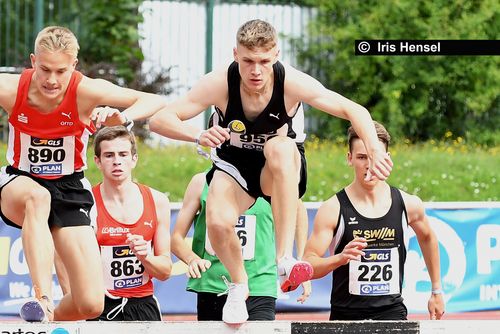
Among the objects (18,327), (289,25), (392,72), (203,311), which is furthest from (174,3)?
(18,327)

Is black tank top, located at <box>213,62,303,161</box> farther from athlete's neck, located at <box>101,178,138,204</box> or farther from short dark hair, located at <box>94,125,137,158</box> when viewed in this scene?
athlete's neck, located at <box>101,178,138,204</box>

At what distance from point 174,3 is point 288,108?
9.46 meters

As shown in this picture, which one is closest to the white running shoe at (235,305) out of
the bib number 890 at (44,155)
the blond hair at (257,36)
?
the bib number 890 at (44,155)

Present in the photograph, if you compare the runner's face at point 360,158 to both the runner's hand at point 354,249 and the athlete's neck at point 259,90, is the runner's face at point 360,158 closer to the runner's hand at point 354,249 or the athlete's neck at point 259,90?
the runner's hand at point 354,249

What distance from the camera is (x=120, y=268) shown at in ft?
26.8

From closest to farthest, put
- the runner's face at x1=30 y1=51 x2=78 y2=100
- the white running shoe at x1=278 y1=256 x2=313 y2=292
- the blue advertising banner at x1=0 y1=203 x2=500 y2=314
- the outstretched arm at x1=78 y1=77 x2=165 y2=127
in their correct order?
the white running shoe at x1=278 y1=256 x2=313 y2=292
the runner's face at x1=30 y1=51 x2=78 y2=100
the outstretched arm at x1=78 y1=77 x2=165 y2=127
the blue advertising banner at x1=0 y1=203 x2=500 y2=314

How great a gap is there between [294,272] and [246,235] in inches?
50.5

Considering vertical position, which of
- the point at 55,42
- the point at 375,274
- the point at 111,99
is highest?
the point at 55,42

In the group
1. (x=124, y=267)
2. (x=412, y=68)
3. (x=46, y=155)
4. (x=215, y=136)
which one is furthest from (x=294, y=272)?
(x=412, y=68)

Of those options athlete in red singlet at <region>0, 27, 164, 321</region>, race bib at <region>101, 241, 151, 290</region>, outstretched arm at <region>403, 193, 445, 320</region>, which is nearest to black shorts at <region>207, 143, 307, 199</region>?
athlete in red singlet at <region>0, 27, 164, 321</region>

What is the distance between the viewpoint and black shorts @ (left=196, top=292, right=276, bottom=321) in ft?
26.9

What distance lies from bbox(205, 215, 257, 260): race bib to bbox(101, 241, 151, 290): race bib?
458 mm

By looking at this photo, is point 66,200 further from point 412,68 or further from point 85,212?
point 412,68

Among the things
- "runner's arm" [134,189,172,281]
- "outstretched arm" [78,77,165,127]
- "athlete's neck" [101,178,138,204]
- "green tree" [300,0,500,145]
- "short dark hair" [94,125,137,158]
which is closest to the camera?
"outstretched arm" [78,77,165,127]
